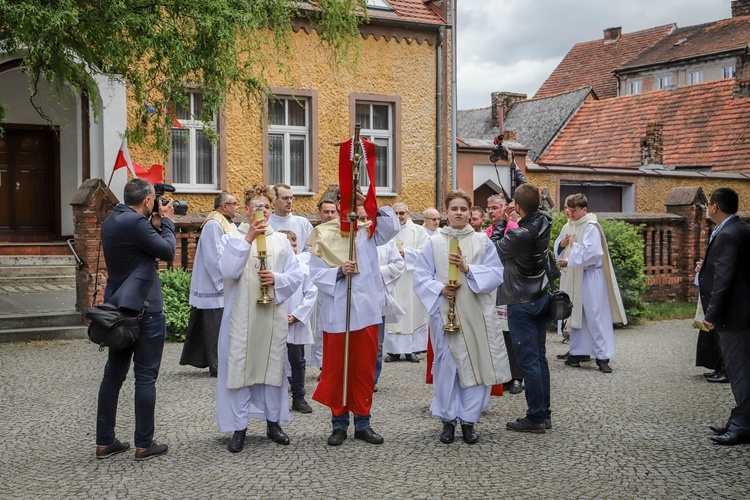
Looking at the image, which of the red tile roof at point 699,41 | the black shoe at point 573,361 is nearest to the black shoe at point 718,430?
the black shoe at point 573,361

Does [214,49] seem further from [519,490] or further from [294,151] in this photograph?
[519,490]

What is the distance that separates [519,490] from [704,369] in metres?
5.40

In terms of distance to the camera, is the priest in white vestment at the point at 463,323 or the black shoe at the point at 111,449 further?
the priest in white vestment at the point at 463,323

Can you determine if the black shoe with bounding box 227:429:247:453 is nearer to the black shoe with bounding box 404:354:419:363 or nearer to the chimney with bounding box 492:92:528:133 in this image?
the black shoe with bounding box 404:354:419:363

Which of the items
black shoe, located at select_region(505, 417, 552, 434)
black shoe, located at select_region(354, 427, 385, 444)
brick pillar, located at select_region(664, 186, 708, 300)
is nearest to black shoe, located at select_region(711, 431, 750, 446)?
black shoe, located at select_region(505, 417, 552, 434)

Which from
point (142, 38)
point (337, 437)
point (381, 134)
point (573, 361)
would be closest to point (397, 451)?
point (337, 437)

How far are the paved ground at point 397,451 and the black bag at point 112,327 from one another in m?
0.86

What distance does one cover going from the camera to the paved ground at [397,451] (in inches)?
216

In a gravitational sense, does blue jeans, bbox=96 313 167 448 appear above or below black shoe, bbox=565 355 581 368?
above

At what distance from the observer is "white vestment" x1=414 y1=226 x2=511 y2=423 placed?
671 centimetres

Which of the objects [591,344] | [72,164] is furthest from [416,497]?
[72,164]

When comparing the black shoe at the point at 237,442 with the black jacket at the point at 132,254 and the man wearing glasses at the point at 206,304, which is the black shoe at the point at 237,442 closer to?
the black jacket at the point at 132,254

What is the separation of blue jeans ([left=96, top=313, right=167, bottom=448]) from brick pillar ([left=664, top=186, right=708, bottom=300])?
12.9 m

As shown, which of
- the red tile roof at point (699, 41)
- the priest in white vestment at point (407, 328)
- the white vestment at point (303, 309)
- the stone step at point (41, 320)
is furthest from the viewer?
the red tile roof at point (699, 41)
